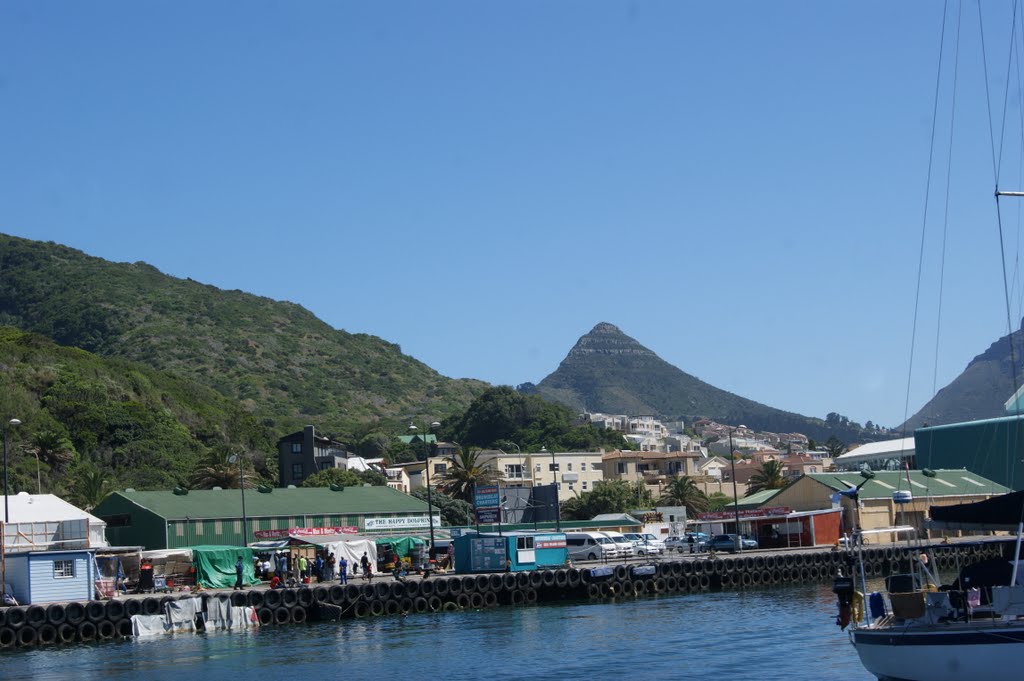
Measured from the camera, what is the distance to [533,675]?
35.6m

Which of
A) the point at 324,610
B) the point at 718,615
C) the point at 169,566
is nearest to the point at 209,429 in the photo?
the point at 169,566

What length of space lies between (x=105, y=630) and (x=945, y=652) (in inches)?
1372

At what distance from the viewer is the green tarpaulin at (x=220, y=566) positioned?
5762 cm

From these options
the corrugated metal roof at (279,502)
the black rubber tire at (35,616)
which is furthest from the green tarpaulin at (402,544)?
the black rubber tire at (35,616)

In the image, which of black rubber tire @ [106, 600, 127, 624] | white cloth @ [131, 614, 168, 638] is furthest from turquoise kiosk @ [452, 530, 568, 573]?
black rubber tire @ [106, 600, 127, 624]

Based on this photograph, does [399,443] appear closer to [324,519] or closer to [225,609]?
[324,519]

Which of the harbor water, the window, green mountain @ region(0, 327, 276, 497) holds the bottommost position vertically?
the harbor water

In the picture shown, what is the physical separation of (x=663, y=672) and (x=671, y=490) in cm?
8701

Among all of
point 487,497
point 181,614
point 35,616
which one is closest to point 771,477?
point 487,497

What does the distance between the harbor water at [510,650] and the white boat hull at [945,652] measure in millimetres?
4359

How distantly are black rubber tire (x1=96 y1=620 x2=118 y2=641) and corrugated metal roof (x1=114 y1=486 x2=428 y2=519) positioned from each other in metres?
24.4

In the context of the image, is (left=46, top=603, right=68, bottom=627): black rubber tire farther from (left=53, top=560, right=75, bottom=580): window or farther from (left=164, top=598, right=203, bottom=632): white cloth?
(left=164, top=598, right=203, bottom=632): white cloth

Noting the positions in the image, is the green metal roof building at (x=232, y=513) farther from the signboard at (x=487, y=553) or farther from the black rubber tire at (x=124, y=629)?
the black rubber tire at (x=124, y=629)

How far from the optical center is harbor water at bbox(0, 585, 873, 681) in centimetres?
3625
